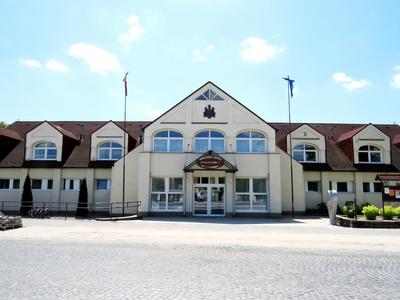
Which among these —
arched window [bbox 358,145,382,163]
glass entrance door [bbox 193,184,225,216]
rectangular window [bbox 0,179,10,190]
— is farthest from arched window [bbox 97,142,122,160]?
arched window [bbox 358,145,382,163]

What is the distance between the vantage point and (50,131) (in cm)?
2958

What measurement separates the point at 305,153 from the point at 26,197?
889 inches

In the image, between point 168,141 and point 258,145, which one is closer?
point 168,141

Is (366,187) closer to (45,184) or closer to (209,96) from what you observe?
(209,96)

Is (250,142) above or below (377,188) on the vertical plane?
above

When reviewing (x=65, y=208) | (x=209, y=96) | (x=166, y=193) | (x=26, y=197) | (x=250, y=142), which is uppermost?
(x=209, y=96)

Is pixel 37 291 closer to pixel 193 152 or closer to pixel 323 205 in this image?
pixel 193 152

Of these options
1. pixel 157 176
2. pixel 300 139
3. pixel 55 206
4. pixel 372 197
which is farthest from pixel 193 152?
pixel 372 197

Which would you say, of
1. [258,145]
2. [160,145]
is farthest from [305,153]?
[160,145]

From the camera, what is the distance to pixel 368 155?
2983 centimetres

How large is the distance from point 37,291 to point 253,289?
152 inches

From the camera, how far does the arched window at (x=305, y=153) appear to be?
29.8m

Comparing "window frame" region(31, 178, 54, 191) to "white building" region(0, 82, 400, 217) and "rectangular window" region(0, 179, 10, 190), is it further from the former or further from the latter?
"rectangular window" region(0, 179, 10, 190)

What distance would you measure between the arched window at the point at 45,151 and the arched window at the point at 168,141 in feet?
32.1
